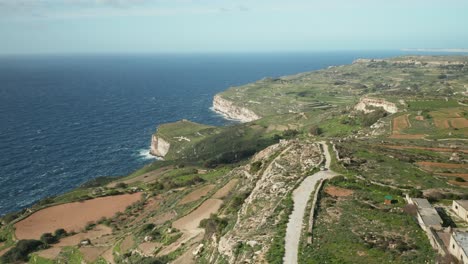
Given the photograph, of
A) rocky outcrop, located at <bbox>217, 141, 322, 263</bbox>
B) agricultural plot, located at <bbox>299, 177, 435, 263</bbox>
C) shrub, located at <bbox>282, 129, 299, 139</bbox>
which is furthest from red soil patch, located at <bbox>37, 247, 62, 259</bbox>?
shrub, located at <bbox>282, 129, 299, 139</bbox>

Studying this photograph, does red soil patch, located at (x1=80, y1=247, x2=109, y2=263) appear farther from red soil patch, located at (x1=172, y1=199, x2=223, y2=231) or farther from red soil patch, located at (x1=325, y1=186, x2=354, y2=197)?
red soil patch, located at (x1=325, y1=186, x2=354, y2=197)

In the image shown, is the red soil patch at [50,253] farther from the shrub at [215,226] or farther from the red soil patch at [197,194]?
the shrub at [215,226]

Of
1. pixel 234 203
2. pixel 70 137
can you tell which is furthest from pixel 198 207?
pixel 70 137

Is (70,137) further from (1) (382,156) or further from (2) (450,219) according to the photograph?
(2) (450,219)

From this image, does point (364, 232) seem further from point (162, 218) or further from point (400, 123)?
point (400, 123)

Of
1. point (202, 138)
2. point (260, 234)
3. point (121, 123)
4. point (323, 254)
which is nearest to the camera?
point (323, 254)

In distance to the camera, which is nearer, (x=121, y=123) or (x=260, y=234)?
(x=260, y=234)

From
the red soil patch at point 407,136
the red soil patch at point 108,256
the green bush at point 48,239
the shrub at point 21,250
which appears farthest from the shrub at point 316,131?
the shrub at point 21,250
